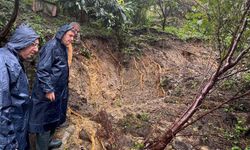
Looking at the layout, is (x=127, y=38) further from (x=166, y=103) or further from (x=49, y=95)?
(x=49, y=95)

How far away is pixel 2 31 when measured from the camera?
5.21m

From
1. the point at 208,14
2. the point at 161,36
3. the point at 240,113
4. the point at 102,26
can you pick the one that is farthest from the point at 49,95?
the point at 161,36

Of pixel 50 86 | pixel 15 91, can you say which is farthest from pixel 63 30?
pixel 15 91

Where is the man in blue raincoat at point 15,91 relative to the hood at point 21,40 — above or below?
below

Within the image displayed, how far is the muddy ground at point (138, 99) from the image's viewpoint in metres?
5.14

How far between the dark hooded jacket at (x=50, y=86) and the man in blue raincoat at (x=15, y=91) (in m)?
0.87

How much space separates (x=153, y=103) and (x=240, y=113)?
5.81ft

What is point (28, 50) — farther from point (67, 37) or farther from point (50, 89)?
point (67, 37)

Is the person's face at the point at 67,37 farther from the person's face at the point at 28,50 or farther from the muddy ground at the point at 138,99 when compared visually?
the muddy ground at the point at 138,99

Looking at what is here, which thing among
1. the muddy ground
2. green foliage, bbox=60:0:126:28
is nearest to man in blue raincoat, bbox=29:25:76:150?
the muddy ground

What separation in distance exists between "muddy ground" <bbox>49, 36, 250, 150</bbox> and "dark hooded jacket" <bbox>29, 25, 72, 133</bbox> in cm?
76

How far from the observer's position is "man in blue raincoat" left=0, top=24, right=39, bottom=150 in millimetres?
2637

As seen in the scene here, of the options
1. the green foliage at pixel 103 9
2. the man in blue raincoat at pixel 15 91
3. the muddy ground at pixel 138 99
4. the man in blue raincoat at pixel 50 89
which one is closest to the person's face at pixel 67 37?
the man in blue raincoat at pixel 50 89

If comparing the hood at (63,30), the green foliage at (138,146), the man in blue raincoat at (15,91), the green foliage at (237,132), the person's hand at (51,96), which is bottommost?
the green foliage at (138,146)
